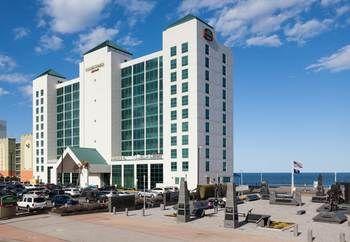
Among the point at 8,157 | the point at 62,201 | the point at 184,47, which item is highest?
the point at 184,47

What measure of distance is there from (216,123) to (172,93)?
10562 mm

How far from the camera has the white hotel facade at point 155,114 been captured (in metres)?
77.9

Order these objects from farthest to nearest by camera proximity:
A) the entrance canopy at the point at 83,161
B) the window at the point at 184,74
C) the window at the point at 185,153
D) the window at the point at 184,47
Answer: the entrance canopy at the point at 83,161, the window at the point at 184,47, the window at the point at 184,74, the window at the point at 185,153

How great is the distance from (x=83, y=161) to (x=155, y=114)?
1882 centimetres

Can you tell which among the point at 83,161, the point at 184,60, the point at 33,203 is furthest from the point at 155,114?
the point at 33,203

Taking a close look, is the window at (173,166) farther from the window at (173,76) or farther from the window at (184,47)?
the window at (184,47)

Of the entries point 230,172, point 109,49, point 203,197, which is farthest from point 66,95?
point 203,197

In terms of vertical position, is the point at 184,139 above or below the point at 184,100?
below

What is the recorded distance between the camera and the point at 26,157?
142m

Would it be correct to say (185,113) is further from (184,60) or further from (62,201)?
(62,201)

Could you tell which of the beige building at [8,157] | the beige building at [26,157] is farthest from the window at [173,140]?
the beige building at [8,157]

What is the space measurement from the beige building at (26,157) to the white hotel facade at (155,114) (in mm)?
28053

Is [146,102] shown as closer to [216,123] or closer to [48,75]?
[216,123]

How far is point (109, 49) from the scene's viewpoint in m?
96.0
